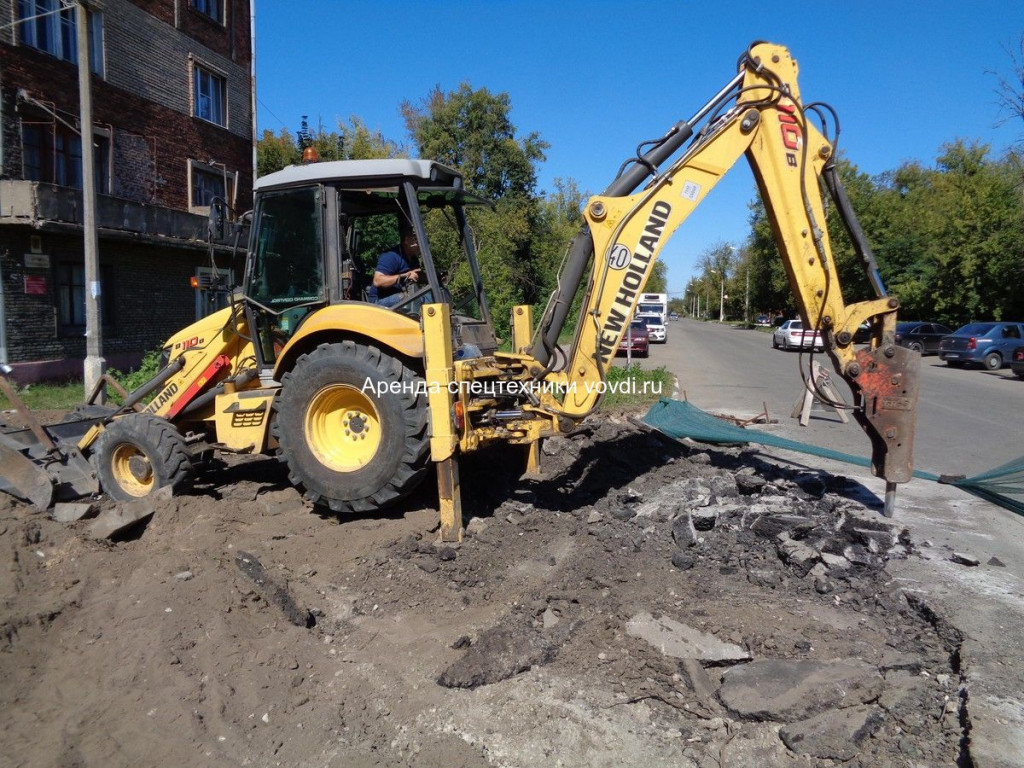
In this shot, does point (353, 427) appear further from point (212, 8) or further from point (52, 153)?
point (212, 8)

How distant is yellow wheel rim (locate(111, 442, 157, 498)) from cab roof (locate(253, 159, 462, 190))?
104 inches

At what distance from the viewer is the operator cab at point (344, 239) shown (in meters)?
5.72

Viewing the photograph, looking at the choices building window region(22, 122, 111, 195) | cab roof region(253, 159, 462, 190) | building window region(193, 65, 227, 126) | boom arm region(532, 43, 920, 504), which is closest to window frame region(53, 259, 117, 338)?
building window region(22, 122, 111, 195)

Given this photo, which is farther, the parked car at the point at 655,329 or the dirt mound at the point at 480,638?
the parked car at the point at 655,329

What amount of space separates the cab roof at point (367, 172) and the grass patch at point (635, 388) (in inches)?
234

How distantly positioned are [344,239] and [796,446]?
5.04 meters

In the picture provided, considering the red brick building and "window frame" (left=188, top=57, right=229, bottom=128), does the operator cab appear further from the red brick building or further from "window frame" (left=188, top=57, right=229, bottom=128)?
"window frame" (left=188, top=57, right=229, bottom=128)

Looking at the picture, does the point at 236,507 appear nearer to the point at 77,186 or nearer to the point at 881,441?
the point at 881,441

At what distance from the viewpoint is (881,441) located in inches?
213

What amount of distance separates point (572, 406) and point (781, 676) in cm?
252

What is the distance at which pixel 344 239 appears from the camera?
605 cm

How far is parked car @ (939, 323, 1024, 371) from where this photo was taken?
917 inches

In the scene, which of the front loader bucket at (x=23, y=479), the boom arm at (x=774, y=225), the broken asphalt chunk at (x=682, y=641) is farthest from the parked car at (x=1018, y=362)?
the front loader bucket at (x=23, y=479)

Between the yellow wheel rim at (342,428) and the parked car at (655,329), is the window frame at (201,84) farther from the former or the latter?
the parked car at (655,329)
